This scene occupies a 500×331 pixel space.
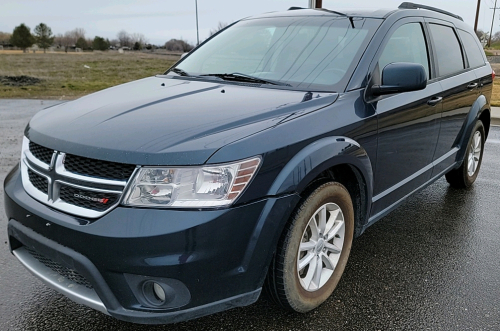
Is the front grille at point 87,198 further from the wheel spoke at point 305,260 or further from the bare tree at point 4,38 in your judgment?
the bare tree at point 4,38

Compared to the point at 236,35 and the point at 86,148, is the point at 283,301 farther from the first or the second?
the point at 236,35

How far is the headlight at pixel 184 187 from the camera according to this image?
196 centimetres

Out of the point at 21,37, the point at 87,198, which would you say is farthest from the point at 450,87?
the point at 21,37

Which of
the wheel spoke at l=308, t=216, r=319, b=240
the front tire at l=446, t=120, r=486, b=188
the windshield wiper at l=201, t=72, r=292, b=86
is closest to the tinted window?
the windshield wiper at l=201, t=72, r=292, b=86

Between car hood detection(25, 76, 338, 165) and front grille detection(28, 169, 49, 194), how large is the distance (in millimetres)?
175

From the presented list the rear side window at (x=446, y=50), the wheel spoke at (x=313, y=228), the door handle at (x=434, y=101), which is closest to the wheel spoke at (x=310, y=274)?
the wheel spoke at (x=313, y=228)

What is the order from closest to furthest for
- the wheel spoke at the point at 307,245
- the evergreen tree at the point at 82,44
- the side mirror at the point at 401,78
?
the wheel spoke at the point at 307,245, the side mirror at the point at 401,78, the evergreen tree at the point at 82,44

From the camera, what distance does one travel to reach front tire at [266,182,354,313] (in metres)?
2.30

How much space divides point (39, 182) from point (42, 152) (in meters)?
0.16

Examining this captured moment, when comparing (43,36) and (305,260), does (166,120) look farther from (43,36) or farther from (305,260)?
(43,36)

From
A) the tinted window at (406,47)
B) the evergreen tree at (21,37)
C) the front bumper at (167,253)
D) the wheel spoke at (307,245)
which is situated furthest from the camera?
the evergreen tree at (21,37)

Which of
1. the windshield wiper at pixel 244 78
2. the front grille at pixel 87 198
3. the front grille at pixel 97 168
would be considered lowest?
the front grille at pixel 87 198

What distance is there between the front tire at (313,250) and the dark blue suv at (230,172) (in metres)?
0.01

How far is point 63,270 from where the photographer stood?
2236mm
